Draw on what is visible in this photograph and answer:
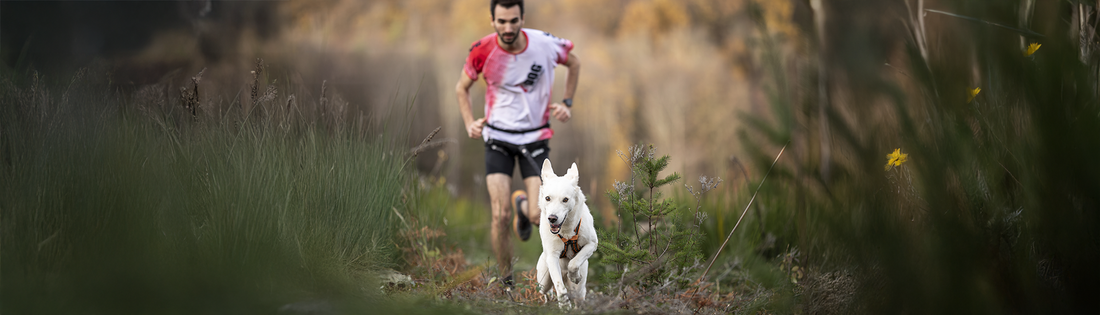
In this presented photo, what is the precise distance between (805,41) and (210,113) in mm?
1812

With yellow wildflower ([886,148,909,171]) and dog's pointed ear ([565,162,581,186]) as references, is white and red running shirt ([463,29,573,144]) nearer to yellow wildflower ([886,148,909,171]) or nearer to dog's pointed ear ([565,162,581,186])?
dog's pointed ear ([565,162,581,186])

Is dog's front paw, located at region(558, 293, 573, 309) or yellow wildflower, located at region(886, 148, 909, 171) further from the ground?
yellow wildflower, located at region(886, 148, 909, 171)

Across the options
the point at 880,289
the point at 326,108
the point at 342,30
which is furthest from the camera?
the point at 342,30

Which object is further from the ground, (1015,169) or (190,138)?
(190,138)

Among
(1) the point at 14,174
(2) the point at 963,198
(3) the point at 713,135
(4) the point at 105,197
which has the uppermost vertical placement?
(1) the point at 14,174

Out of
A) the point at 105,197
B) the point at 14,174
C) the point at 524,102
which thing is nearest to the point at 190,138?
the point at 105,197

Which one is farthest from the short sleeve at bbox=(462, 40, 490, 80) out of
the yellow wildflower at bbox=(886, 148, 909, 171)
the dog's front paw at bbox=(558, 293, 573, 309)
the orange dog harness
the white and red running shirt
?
the yellow wildflower at bbox=(886, 148, 909, 171)

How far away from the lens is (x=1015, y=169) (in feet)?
3.61

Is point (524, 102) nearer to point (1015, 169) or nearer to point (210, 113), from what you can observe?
point (210, 113)

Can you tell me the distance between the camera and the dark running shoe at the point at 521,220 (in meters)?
3.21

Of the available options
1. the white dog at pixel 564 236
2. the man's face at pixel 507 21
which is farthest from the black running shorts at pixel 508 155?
the white dog at pixel 564 236

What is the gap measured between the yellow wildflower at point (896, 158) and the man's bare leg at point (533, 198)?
82.0 inches

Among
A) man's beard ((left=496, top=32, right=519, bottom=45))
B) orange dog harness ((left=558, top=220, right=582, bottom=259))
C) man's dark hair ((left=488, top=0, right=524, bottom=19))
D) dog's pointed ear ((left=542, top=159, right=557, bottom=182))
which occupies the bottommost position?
orange dog harness ((left=558, top=220, right=582, bottom=259))

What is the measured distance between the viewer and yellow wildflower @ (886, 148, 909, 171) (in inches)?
40.5
